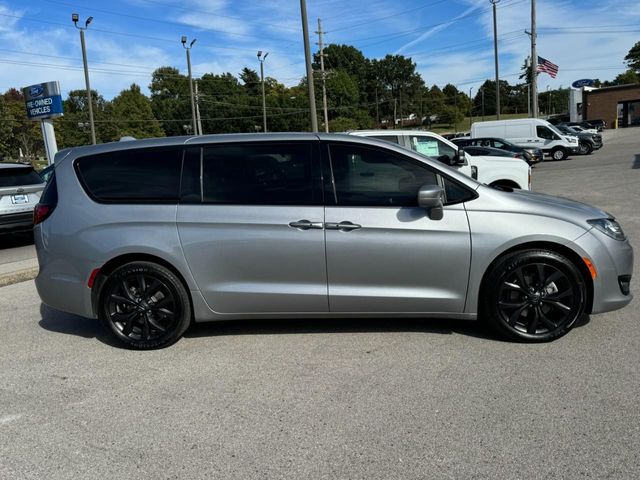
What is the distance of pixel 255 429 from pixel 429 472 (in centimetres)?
104

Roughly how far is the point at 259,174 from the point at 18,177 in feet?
24.9

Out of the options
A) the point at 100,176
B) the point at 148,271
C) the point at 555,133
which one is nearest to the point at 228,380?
the point at 148,271

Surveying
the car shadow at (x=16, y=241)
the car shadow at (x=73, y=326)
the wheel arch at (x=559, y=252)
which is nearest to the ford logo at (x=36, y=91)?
the car shadow at (x=16, y=241)

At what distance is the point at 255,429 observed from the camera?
10.0 feet

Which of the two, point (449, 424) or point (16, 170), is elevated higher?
point (16, 170)

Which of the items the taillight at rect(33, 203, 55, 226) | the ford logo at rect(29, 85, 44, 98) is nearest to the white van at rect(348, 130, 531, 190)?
the taillight at rect(33, 203, 55, 226)

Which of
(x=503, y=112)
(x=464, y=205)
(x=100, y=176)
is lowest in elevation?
(x=464, y=205)

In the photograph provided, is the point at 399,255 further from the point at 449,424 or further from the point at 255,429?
the point at 255,429

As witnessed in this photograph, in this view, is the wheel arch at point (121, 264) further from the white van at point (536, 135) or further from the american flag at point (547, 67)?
the american flag at point (547, 67)

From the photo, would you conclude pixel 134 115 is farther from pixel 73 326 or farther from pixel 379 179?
pixel 379 179

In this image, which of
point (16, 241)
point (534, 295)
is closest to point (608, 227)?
point (534, 295)

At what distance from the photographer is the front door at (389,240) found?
401 cm

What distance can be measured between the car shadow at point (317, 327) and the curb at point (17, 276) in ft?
7.41

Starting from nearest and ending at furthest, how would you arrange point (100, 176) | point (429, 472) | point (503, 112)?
point (429, 472) < point (100, 176) < point (503, 112)
